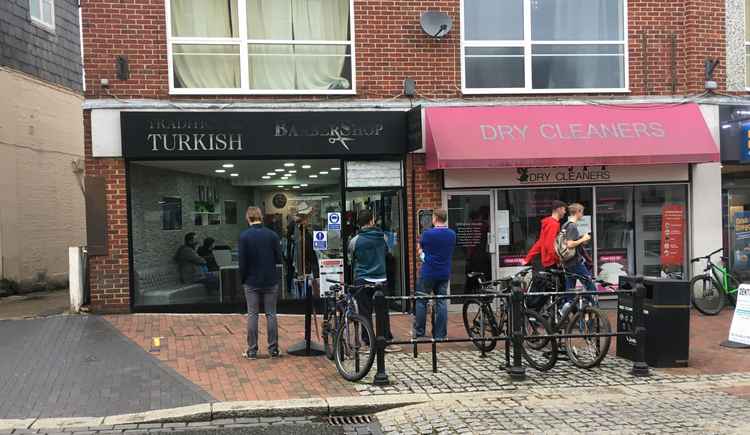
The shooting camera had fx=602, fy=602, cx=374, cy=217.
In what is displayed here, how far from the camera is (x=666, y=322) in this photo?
21.7 feet

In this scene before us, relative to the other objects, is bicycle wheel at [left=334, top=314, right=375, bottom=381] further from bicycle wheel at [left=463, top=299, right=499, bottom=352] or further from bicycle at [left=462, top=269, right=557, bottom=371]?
bicycle wheel at [left=463, top=299, right=499, bottom=352]

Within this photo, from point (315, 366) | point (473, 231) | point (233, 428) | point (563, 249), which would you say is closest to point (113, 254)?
point (315, 366)

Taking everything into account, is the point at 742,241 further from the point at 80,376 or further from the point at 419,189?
the point at 80,376

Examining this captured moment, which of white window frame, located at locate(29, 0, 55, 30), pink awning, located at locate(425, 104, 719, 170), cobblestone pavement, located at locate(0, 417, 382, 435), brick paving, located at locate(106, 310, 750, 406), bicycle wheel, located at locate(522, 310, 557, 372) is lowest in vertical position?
cobblestone pavement, located at locate(0, 417, 382, 435)

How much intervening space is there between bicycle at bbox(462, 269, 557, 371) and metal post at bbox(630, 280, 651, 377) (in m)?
0.84

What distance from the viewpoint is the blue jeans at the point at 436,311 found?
7.27 m

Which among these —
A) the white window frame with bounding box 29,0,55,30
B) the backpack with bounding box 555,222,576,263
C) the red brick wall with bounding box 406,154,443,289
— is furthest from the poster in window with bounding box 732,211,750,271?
the white window frame with bounding box 29,0,55,30

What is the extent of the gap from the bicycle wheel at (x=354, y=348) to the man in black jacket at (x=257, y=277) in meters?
1.14

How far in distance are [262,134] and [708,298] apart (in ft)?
25.5

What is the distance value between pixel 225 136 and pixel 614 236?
686 cm

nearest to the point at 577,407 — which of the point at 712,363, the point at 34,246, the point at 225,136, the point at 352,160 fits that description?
the point at 712,363

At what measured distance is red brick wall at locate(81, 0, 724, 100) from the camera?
366 inches

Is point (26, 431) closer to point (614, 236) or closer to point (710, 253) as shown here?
point (614, 236)

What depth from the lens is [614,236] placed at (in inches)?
418
